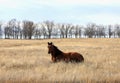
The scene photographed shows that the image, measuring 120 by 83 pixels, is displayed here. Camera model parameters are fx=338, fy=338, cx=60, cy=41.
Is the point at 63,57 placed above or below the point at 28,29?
below

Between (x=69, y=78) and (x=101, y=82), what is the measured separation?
3.27 feet

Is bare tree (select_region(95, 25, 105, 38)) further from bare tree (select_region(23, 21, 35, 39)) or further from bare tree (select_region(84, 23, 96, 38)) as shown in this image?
bare tree (select_region(23, 21, 35, 39))

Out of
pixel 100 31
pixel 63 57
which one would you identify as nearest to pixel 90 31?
pixel 100 31

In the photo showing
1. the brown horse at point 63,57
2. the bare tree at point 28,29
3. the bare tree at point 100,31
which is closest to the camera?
the brown horse at point 63,57

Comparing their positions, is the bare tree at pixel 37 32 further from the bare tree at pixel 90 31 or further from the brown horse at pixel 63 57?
the brown horse at pixel 63 57

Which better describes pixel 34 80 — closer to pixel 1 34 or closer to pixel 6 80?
pixel 6 80

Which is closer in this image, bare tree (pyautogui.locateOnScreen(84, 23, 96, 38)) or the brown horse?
the brown horse

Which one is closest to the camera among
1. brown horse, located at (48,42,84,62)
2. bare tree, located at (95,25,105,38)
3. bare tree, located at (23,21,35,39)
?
brown horse, located at (48,42,84,62)

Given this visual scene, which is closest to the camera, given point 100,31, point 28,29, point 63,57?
point 63,57

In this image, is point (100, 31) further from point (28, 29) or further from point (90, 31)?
point (28, 29)

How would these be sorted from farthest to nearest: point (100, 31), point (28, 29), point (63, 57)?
point (100, 31) → point (28, 29) → point (63, 57)

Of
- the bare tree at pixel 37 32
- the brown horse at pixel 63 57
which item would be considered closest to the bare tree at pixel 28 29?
the bare tree at pixel 37 32

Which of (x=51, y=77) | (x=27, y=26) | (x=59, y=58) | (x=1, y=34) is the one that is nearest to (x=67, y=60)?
(x=59, y=58)

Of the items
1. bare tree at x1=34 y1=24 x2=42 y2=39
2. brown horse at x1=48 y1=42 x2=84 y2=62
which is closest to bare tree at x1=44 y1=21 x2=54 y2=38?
bare tree at x1=34 y1=24 x2=42 y2=39
